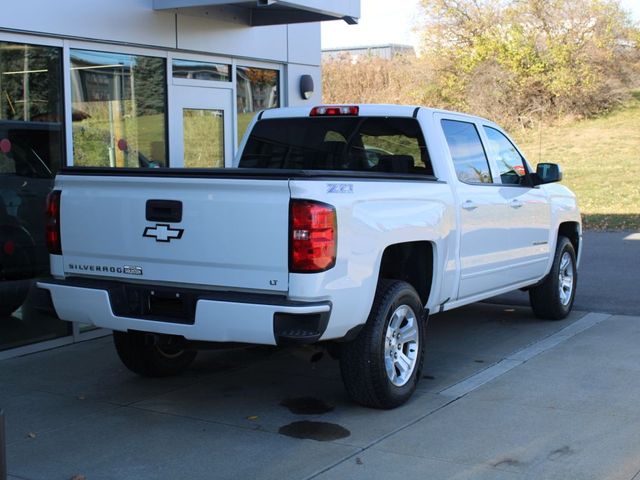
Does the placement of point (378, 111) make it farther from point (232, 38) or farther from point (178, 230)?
point (232, 38)

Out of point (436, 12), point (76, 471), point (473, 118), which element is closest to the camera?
point (76, 471)

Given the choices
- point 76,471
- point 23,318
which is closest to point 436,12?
point 23,318

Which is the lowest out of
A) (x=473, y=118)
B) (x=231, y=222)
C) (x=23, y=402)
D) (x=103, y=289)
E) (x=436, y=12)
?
(x=23, y=402)

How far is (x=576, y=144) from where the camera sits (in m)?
28.4

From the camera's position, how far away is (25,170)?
7250 millimetres

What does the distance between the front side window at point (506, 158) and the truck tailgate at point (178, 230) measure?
317 cm

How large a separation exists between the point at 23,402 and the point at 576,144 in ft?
83.2

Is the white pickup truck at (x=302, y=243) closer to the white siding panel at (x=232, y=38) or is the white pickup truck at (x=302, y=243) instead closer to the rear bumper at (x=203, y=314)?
the rear bumper at (x=203, y=314)

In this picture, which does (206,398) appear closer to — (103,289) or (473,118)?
(103,289)

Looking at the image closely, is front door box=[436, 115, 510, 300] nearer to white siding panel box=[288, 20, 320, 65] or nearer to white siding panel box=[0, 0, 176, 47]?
white siding panel box=[0, 0, 176, 47]

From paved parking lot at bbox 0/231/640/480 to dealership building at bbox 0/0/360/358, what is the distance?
0.80m

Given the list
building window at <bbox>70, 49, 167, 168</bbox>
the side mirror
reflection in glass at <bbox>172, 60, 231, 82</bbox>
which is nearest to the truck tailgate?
building window at <bbox>70, 49, 167, 168</bbox>

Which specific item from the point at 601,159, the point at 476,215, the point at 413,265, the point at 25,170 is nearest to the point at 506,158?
the point at 476,215

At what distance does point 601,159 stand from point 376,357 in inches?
894
